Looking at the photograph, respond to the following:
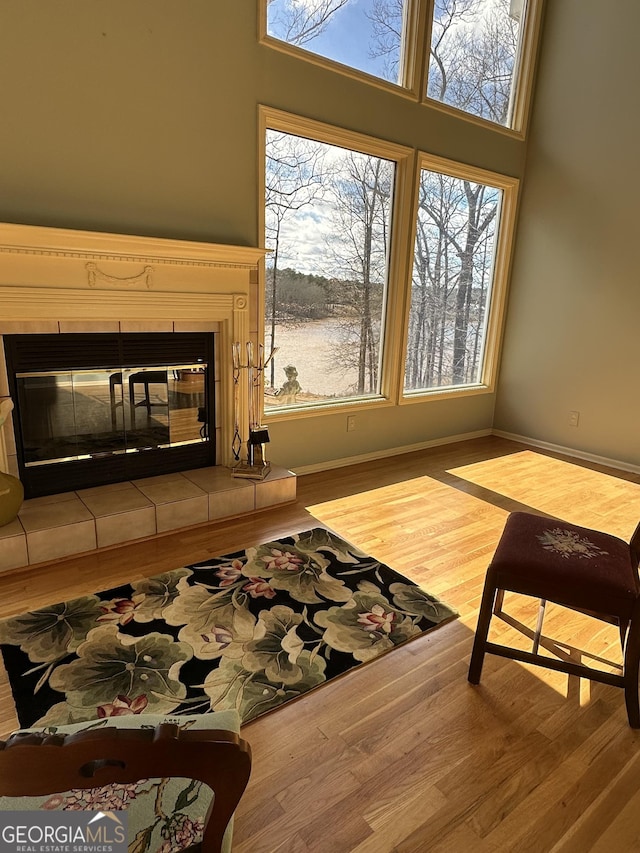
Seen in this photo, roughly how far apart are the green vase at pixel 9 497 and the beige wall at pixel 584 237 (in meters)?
4.15

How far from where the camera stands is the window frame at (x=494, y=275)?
157 inches

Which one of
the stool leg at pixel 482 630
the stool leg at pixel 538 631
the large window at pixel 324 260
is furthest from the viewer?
the large window at pixel 324 260

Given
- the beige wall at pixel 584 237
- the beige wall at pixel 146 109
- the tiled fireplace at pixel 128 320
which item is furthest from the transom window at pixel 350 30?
the beige wall at pixel 584 237

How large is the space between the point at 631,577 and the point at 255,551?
65.6 inches

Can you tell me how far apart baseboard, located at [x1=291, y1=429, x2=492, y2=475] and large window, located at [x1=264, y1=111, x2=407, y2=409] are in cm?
47

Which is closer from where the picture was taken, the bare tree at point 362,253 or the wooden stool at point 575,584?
the wooden stool at point 575,584

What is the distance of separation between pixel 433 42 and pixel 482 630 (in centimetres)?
400

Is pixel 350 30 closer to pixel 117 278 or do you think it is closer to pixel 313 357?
pixel 313 357

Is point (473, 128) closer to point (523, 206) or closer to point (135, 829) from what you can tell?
point (523, 206)

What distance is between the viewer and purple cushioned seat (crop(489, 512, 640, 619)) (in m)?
1.63

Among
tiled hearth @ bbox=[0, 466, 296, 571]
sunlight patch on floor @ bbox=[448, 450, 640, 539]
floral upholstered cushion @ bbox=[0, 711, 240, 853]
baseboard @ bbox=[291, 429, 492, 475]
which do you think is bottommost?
sunlight patch on floor @ bbox=[448, 450, 640, 539]

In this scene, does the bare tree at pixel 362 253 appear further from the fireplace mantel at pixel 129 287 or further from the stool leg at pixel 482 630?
the stool leg at pixel 482 630

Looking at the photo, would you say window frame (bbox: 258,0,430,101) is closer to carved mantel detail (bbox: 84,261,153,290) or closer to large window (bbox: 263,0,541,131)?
large window (bbox: 263,0,541,131)

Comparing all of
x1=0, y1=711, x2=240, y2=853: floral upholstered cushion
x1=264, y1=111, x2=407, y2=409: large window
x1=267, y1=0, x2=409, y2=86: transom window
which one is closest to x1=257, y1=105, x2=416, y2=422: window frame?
x1=264, y1=111, x2=407, y2=409: large window
